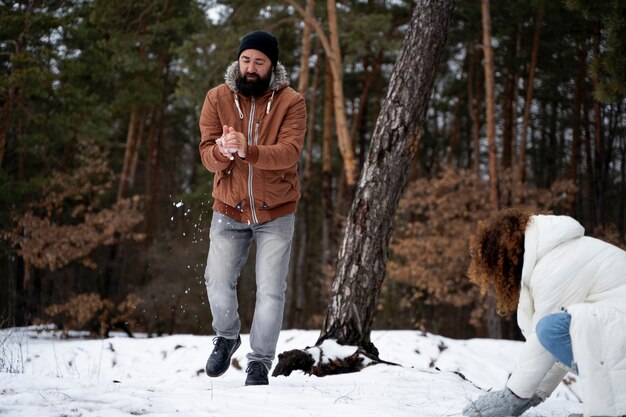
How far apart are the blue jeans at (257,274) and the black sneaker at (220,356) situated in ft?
0.14

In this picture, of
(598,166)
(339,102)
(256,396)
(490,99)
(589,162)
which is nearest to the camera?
(256,396)

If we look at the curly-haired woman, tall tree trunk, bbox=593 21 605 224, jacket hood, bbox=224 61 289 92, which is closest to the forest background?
tall tree trunk, bbox=593 21 605 224

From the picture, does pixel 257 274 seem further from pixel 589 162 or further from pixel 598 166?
pixel 589 162

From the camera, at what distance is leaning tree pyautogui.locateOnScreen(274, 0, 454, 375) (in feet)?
17.0

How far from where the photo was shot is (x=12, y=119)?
45.9 feet

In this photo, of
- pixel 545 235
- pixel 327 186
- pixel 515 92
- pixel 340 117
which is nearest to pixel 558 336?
pixel 545 235

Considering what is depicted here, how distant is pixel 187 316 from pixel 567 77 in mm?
13280

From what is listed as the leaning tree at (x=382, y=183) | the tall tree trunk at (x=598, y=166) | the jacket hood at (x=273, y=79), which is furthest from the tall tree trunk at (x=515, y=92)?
the jacket hood at (x=273, y=79)

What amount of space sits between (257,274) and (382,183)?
70.1 inches

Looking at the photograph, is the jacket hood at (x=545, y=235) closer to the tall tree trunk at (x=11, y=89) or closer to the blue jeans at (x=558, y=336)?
the blue jeans at (x=558, y=336)

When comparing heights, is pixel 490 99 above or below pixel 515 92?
below

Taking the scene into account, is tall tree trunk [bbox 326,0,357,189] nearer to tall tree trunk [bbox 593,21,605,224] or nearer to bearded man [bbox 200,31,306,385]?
tall tree trunk [bbox 593,21,605,224]

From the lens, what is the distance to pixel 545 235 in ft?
9.52

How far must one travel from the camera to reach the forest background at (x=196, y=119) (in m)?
13.9
